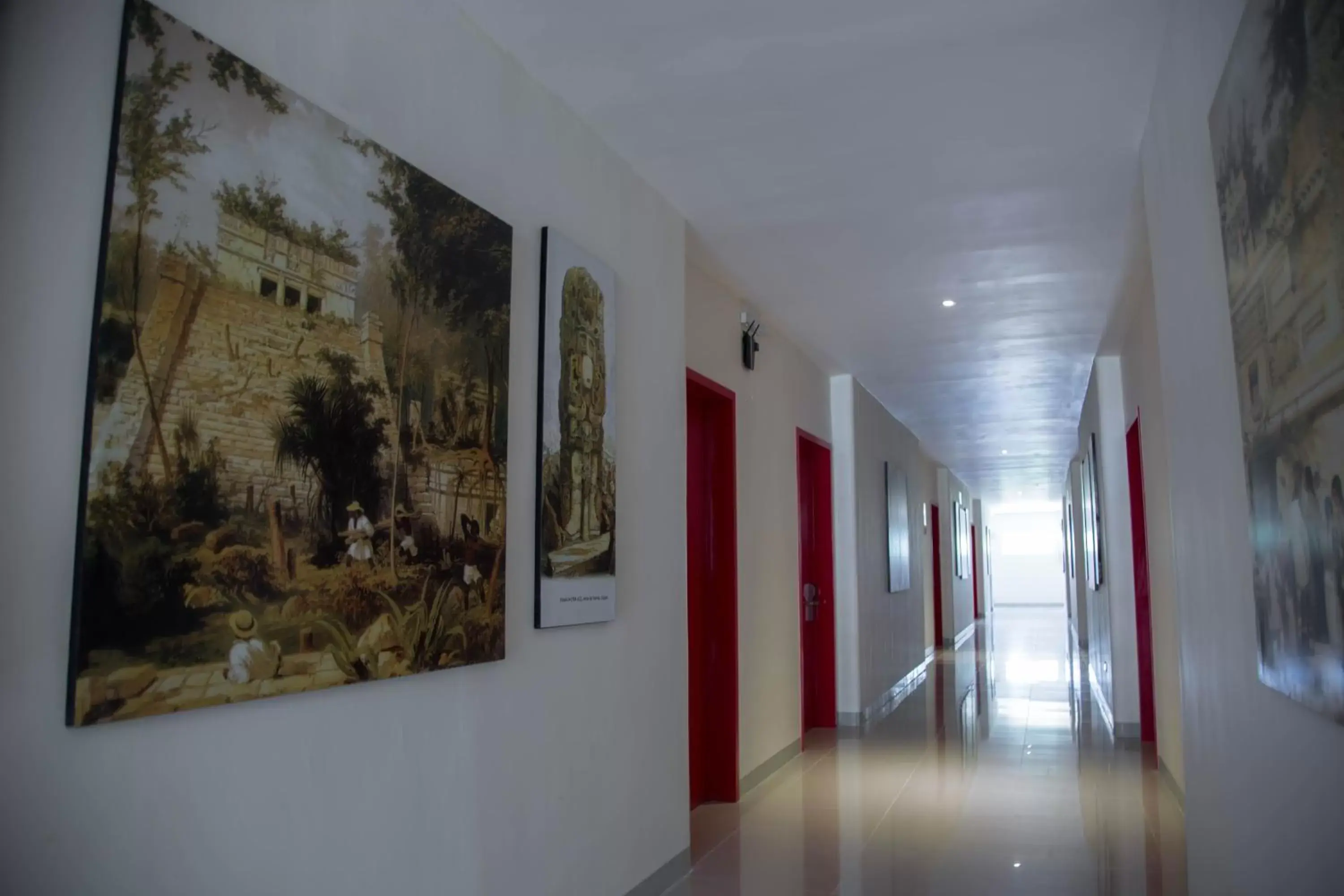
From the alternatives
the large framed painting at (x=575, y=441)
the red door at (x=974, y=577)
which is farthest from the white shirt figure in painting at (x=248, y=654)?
the red door at (x=974, y=577)

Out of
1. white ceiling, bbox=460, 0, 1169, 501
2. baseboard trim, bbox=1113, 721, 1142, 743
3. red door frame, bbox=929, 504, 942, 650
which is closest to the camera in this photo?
white ceiling, bbox=460, 0, 1169, 501

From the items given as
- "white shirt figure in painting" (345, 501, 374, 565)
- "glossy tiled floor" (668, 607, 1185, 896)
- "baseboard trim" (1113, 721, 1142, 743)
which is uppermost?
"white shirt figure in painting" (345, 501, 374, 565)

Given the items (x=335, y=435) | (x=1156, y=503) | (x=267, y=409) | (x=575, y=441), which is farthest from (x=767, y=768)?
(x=267, y=409)

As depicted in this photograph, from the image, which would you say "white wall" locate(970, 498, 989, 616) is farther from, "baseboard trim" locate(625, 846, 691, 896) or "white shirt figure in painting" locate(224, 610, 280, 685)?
"white shirt figure in painting" locate(224, 610, 280, 685)

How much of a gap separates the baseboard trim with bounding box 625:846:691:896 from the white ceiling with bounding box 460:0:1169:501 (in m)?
2.86

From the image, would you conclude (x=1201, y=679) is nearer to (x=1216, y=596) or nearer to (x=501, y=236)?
(x=1216, y=596)

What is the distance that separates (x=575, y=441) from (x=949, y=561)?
1428 cm

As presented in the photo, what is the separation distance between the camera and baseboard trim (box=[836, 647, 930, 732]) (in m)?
8.03

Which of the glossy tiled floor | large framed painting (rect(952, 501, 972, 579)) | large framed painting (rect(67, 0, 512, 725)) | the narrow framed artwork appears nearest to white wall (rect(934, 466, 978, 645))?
large framed painting (rect(952, 501, 972, 579))

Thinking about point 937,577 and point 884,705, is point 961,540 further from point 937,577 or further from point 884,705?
point 884,705

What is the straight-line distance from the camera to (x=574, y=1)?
2.87m

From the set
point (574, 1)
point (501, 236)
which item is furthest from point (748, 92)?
point (501, 236)

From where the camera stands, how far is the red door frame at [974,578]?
21.0m

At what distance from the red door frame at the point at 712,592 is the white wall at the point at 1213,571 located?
2635 mm
